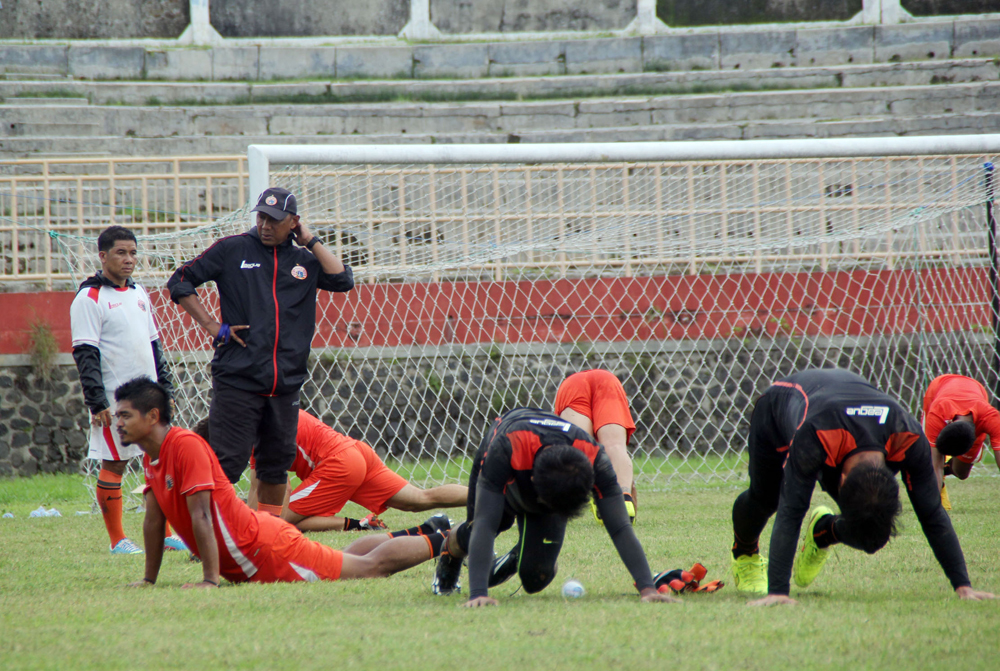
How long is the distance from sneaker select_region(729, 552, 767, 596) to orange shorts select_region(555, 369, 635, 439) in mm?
2070

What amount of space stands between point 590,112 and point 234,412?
1258 centimetres

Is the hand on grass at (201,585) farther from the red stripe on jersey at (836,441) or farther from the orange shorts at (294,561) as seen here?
the red stripe on jersey at (836,441)

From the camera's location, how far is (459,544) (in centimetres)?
378

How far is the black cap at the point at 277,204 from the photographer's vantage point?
494 centimetres

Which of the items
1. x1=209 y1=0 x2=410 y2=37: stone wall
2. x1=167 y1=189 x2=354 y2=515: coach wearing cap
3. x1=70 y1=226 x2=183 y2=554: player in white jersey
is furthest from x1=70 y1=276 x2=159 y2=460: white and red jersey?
x1=209 y1=0 x2=410 y2=37: stone wall

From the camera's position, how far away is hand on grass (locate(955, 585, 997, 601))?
3.40 metres

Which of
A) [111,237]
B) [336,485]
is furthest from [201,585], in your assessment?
[111,237]

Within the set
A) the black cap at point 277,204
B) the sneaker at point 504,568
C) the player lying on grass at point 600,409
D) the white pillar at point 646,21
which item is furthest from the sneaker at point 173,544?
the white pillar at point 646,21

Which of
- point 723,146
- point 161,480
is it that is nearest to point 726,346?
point 723,146

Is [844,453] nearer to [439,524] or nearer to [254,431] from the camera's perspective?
[439,524]

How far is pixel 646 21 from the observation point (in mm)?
18641

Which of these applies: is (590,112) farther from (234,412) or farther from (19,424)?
(234,412)

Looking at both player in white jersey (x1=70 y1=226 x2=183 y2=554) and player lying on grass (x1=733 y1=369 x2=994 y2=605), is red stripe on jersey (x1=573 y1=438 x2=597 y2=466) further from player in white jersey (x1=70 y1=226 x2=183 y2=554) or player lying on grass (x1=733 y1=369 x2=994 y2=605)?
player in white jersey (x1=70 y1=226 x2=183 y2=554)

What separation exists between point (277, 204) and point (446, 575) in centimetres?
229
